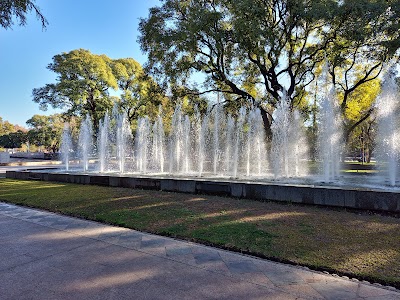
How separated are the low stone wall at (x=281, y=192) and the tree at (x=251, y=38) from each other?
28.5 ft

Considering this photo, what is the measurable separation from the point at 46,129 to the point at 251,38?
4402 centimetres

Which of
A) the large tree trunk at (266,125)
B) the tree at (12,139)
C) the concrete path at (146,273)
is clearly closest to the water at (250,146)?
the large tree trunk at (266,125)

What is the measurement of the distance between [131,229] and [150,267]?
1.73m

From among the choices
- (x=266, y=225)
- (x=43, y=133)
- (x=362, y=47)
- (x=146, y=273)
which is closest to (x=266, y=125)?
(x=362, y=47)

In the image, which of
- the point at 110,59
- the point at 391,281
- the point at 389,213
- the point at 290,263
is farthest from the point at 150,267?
the point at 110,59

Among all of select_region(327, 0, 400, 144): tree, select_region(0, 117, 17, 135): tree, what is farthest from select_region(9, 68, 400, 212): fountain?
select_region(0, 117, 17, 135): tree

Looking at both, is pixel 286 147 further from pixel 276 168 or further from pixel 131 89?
pixel 131 89

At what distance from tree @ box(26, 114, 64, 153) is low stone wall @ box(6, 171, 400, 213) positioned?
42960 millimetres

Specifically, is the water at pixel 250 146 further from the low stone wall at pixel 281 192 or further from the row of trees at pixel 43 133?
the row of trees at pixel 43 133

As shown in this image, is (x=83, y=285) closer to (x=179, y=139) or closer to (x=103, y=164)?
(x=103, y=164)

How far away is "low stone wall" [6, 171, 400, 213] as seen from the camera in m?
5.48

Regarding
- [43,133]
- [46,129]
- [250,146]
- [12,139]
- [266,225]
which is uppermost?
[46,129]

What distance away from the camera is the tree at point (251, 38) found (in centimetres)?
1323

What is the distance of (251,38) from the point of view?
13969 millimetres
